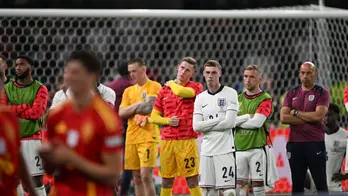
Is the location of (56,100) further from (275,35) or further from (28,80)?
(275,35)

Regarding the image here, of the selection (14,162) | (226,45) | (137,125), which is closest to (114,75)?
(226,45)

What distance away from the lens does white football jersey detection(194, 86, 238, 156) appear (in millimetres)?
10289

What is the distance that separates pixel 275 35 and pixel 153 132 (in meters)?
4.87

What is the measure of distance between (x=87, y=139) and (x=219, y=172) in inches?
203

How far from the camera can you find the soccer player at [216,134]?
10211 mm

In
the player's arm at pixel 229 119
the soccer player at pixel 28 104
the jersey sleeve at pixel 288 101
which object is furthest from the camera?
the jersey sleeve at pixel 288 101

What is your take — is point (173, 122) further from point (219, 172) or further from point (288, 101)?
point (288, 101)

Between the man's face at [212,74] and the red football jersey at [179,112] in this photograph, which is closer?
the man's face at [212,74]

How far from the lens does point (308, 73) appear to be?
11000mm

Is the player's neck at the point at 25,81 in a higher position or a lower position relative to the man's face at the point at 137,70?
lower

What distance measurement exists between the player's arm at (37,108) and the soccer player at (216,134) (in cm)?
190

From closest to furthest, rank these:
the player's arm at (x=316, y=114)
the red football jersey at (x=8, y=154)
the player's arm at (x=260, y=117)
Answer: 1. the red football jersey at (x=8, y=154)
2. the player's arm at (x=260, y=117)
3. the player's arm at (x=316, y=114)

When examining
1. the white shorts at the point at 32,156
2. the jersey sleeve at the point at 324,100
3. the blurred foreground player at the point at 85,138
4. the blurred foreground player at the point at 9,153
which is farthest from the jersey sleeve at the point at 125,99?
the blurred foreground player at the point at 85,138

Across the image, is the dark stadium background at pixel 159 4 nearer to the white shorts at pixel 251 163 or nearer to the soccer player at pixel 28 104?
the soccer player at pixel 28 104
